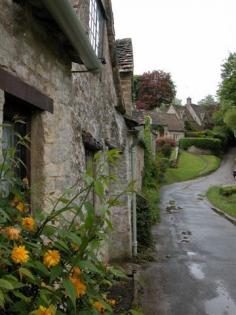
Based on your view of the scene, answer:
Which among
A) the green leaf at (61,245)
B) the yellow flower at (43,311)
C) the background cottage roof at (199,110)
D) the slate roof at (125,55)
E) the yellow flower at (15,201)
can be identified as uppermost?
the background cottage roof at (199,110)

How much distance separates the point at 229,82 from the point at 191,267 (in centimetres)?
2139

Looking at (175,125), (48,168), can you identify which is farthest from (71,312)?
(175,125)

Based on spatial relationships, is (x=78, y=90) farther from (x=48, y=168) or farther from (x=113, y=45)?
(x=113, y=45)

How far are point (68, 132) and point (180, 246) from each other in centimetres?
1048

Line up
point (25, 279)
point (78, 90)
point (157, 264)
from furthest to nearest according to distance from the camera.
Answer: point (157, 264) → point (78, 90) → point (25, 279)

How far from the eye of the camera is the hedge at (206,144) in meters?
62.1

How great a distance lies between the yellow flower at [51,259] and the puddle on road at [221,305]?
6799mm

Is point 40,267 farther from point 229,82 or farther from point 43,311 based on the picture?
point 229,82

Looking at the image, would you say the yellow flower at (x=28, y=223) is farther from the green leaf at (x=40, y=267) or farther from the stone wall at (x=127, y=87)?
the stone wall at (x=127, y=87)

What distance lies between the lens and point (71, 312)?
2479mm

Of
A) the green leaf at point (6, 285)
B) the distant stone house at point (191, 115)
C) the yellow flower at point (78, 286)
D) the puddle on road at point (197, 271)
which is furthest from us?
the distant stone house at point (191, 115)

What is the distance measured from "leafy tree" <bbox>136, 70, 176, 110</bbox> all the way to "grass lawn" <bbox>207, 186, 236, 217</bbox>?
42.7 meters

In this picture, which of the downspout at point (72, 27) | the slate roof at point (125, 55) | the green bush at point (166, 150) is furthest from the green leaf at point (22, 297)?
the green bush at point (166, 150)

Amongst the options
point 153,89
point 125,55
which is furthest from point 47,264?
point 153,89
